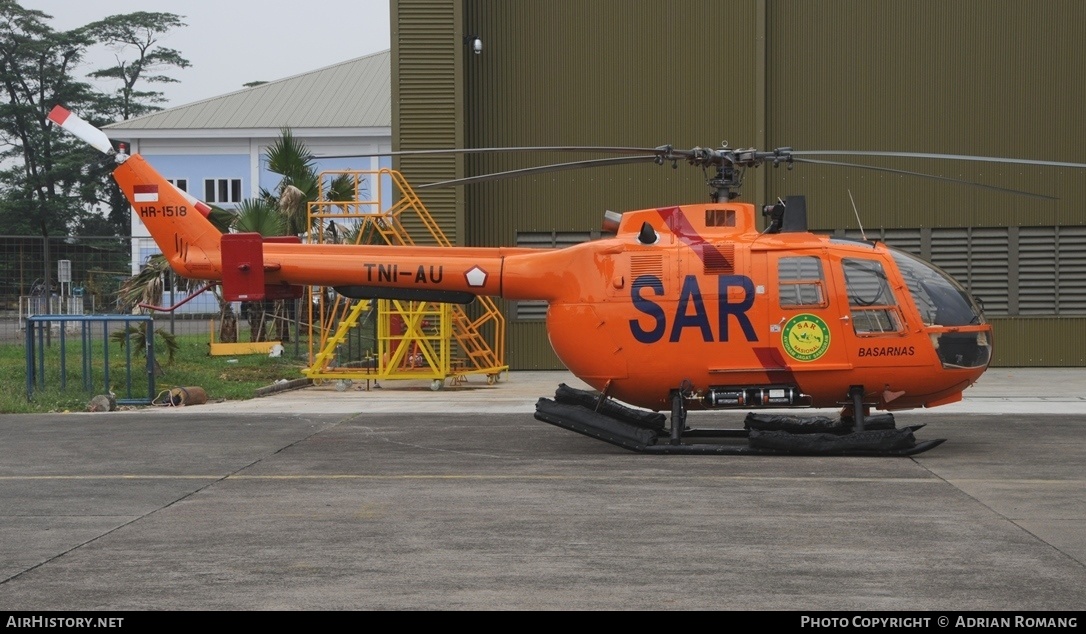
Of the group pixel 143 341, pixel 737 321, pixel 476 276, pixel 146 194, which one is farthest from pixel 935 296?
pixel 143 341

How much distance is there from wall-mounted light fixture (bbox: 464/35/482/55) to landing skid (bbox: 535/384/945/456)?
42.0ft

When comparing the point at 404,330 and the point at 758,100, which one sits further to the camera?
the point at 758,100

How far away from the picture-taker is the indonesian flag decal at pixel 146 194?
1472cm

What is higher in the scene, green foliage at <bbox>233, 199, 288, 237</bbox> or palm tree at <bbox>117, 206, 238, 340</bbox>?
green foliage at <bbox>233, 199, 288, 237</bbox>

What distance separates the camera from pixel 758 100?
2492 centimetres

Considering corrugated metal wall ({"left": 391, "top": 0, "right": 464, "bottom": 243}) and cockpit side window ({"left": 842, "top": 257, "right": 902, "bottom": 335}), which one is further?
corrugated metal wall ({"left": 391, "top": 0, "right": 464, "bottom": 243})

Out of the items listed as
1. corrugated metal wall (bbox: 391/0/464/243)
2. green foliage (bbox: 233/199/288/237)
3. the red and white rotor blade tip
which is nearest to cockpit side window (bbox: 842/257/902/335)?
the red and white rotor blade tip

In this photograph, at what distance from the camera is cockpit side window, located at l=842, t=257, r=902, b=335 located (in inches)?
503

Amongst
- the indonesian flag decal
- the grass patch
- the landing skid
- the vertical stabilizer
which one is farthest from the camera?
the grass patch

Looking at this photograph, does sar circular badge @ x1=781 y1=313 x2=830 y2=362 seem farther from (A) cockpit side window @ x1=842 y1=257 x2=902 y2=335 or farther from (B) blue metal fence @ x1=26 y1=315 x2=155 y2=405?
(B) blue metal fence @ x1=26 y1=315 x2=155 y2=405

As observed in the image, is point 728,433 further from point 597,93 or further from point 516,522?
point 597,93

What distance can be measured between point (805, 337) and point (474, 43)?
14.1 meters

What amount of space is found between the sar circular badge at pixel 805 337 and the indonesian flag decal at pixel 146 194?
7555mm

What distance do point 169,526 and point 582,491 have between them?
3426 millimetres
